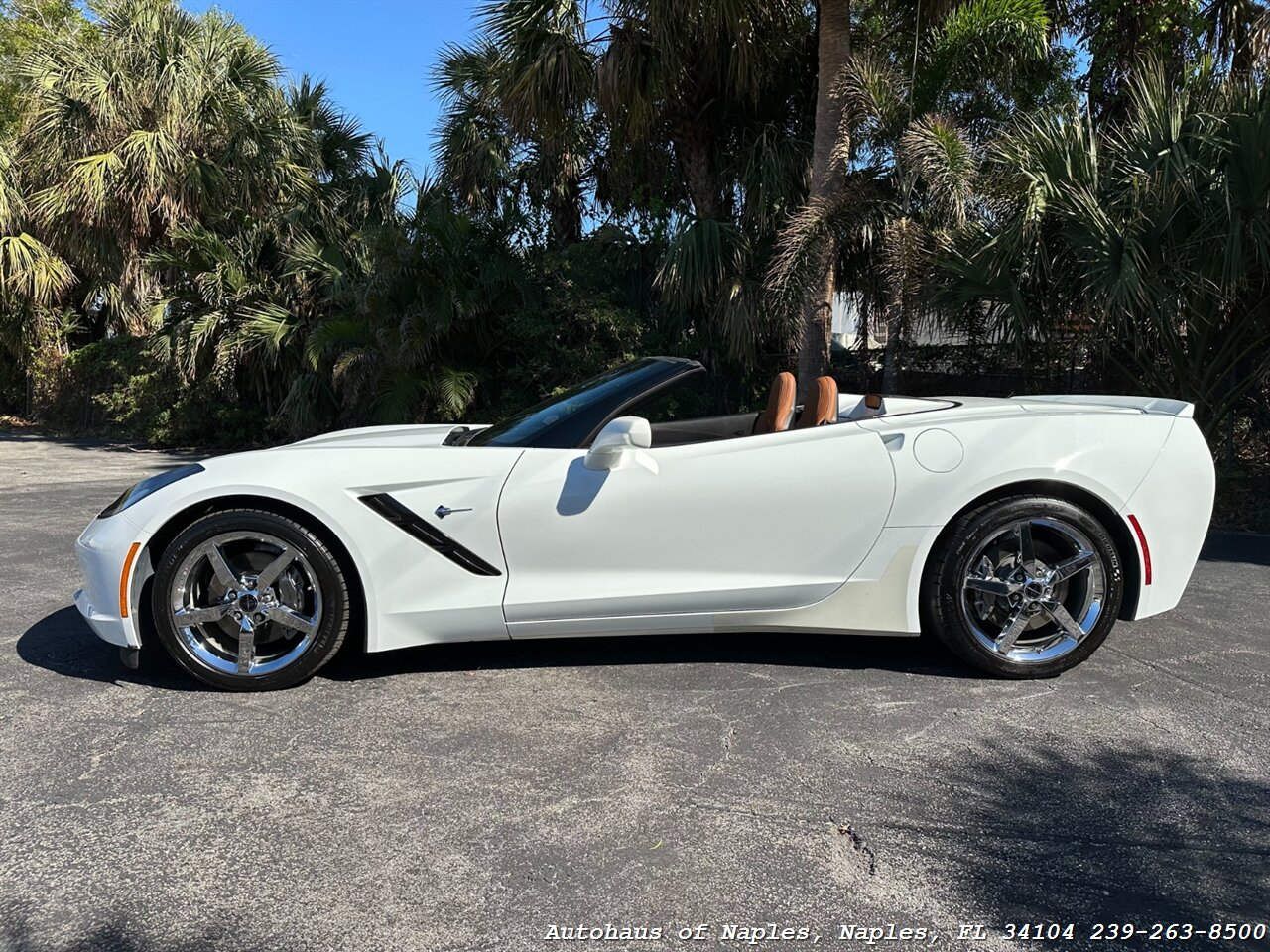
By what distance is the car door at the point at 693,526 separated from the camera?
3.67 m

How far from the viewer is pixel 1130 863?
252cm

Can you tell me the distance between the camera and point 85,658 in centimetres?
415

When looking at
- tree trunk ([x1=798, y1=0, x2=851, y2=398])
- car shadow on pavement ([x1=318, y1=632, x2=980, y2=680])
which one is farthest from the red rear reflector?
tree trunk ([x1=798, y1=0, x2=851, y2=398])

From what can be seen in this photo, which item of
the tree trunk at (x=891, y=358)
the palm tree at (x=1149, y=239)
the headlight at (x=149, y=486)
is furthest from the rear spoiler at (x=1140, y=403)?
the tree trunk at (x=891, y=358)

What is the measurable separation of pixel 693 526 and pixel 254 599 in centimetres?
165

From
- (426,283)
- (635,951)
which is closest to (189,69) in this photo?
(426,283)

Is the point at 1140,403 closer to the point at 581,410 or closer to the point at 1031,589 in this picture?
the point at 1031,589

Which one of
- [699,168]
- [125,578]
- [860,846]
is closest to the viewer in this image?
[860,846]

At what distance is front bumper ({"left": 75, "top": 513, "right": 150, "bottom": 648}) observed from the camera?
362 cm

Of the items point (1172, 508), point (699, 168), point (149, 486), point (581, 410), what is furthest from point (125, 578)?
point (699, 168)

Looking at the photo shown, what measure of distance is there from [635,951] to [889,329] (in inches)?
337

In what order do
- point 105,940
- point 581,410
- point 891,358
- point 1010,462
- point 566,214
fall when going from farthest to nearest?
point 566,214, point 891,358, point 581,410, point 1010,462, point 105,940

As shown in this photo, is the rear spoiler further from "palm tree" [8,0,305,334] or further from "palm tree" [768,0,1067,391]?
"palm tree" [8,0,305,334]

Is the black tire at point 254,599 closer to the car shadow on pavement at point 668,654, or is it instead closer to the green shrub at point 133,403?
the car shadow on pavement at point 668,654
